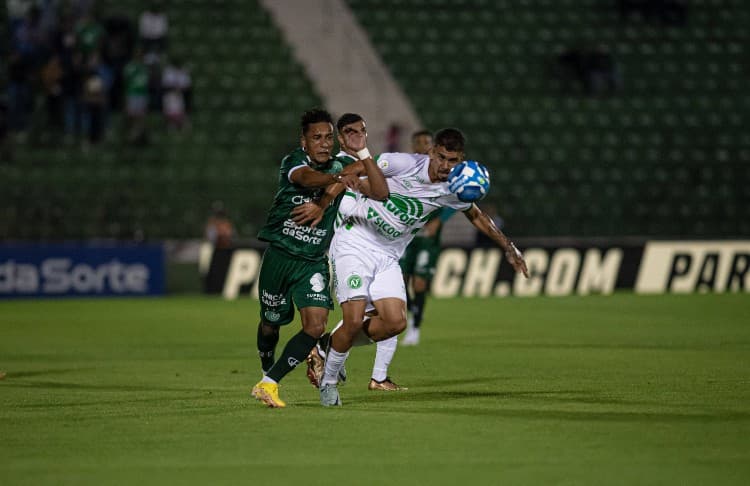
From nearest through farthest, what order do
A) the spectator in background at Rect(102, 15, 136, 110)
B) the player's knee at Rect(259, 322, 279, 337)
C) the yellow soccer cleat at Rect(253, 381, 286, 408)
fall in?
the yellow soccer cleat at Rect(253, 381, 286, 408) < the player's knee at Rect(259, 322, 279, 337) < the spectator in background at Rect(102, 15, 136, 110)

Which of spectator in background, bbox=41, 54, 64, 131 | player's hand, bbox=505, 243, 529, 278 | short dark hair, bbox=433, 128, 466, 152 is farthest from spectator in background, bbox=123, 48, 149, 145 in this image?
short dark hair, bbox=433, 128, 466, 152

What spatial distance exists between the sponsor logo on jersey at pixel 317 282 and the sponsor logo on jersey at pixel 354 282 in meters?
0.20

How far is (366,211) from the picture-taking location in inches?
434

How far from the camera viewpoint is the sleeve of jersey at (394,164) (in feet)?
35.2

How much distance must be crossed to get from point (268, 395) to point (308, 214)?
1352 millimetres

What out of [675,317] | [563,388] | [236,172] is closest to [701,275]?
[675,317]

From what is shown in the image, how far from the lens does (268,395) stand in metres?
9.94

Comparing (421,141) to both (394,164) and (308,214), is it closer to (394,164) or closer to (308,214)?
(394,164)

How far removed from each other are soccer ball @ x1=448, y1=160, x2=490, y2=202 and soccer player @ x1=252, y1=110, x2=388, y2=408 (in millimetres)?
518

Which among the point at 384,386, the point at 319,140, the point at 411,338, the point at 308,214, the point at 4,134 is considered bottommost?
the point at 4,134

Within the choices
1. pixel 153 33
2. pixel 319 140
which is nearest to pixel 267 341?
pixel 319 140

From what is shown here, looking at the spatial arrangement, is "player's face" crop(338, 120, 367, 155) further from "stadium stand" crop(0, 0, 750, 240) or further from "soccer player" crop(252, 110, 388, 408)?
"stadium stand" crop(0, 0, 750, 240)

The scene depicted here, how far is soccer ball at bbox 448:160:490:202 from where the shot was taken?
33.7 ft

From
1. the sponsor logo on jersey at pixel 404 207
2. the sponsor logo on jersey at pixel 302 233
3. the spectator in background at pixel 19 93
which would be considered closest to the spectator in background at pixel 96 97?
the spectator in background at pixel 19 93
